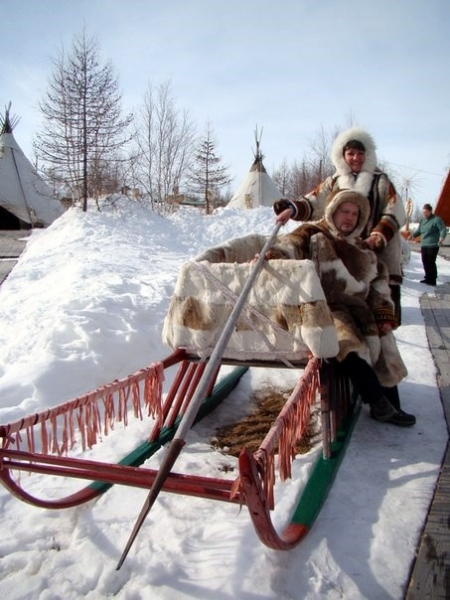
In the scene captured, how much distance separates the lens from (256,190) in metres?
21.5

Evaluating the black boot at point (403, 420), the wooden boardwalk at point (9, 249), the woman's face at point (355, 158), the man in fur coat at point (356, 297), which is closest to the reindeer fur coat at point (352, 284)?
the man in fur coat at point (356, 297)

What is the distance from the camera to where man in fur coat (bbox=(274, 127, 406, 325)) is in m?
3.73

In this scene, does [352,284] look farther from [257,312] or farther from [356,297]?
[257,312]

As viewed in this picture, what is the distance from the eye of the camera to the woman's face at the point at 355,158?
3874 mm

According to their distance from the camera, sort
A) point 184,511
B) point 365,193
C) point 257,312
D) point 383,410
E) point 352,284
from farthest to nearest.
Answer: point 365,193, point 383,410, point 352,284, point 257,312, point 184,511

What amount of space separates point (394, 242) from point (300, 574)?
9.33ft

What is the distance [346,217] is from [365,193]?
723 millimetres

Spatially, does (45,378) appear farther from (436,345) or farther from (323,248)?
(436,345)

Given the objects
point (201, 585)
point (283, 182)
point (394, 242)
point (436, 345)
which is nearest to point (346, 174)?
point (394, 242)

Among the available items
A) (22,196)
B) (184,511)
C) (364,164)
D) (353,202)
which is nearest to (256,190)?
(22,196)

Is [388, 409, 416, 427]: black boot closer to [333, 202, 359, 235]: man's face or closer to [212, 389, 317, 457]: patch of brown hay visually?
[212, 389, 317, 457]: patch of brown hay

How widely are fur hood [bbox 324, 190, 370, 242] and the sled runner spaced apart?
0.64 metres

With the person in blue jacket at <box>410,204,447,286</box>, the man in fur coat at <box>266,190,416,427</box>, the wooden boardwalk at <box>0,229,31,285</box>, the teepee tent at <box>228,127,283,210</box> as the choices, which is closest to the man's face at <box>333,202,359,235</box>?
the man in fur coat at <box>266,190,416,427</box>

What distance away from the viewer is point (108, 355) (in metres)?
4.26
